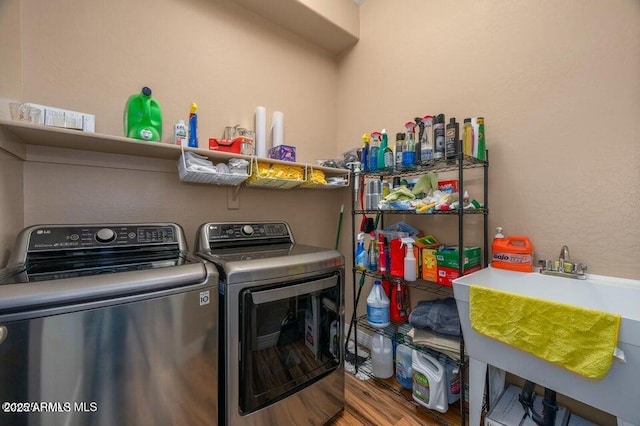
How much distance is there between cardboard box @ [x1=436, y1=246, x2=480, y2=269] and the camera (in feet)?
4.63

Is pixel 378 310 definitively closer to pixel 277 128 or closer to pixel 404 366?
pixel 404 366

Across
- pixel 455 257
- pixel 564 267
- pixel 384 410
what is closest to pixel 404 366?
pixel 384 410

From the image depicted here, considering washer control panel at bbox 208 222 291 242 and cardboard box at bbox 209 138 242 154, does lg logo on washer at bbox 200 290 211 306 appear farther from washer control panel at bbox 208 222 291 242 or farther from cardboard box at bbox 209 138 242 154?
cardboard box at bbox 209 138 242 154

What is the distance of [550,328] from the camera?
3.09 feet

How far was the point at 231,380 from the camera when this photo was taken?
1.11m

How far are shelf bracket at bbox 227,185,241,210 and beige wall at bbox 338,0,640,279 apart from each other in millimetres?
1489

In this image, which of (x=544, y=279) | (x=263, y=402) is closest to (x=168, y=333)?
(x=263, y=402)

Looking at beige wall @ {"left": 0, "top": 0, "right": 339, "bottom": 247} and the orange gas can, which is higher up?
beige wall @ {"left": 0, "top": 0, "right": 339, "bottom": 247}

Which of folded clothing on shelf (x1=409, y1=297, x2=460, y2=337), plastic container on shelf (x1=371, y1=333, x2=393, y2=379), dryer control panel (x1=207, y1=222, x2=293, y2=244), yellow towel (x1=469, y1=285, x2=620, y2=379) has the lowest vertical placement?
plastic container on shelf (x1=371, y1=333, x2=393, y2=379)

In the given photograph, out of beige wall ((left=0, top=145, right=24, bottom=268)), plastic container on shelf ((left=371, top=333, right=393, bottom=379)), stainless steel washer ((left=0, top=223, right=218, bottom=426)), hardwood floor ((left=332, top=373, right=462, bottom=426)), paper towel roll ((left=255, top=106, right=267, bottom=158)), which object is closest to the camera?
stainless steel washer ((left=0, top=223, right=218, bottom=426))

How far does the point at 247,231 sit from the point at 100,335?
964 mm

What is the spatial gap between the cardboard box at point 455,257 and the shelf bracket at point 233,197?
1.38 m

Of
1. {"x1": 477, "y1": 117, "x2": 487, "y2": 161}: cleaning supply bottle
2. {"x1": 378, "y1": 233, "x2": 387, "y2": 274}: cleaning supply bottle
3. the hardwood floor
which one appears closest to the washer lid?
{"x1": 378, "y1": 233, "x2": 387, "y2": 274}: cleaning supply bottle

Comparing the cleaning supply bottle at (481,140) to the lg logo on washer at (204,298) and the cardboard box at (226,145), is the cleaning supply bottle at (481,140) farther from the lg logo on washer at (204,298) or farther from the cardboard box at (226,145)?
the lg logo on washer at (204,298)
